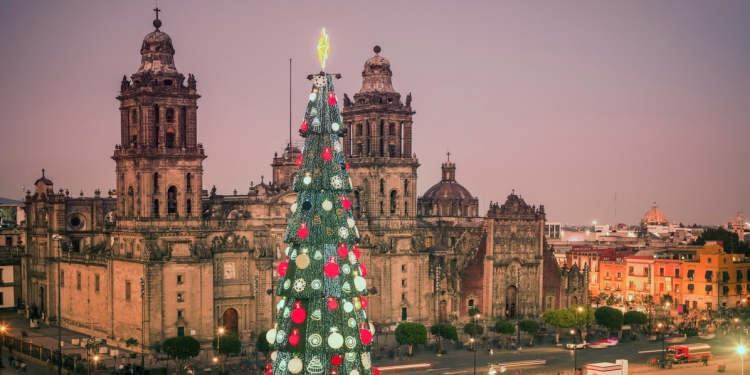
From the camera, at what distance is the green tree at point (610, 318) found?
89875 mm

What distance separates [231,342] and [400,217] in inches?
1021

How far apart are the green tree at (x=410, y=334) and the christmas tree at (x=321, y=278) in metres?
39.7

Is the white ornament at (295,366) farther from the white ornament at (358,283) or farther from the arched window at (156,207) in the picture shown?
the arched window at (156,207)

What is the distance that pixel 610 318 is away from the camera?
89875 mm

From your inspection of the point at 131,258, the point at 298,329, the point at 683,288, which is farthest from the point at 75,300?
the point at 683,288

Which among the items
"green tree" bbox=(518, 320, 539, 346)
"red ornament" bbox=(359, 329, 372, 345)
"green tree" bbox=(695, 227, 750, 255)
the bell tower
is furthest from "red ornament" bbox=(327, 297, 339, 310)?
"green tree" bbox=(695, 227, 750, 255)

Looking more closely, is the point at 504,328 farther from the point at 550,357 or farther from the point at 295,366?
the point at 295,366

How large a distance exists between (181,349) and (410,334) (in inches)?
676

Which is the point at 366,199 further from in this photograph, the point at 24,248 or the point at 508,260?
the point at 24,248

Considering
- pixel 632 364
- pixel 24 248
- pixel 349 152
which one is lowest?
pixel 632 364

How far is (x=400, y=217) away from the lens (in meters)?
95.4

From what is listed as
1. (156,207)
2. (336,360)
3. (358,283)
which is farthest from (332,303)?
(156,207)

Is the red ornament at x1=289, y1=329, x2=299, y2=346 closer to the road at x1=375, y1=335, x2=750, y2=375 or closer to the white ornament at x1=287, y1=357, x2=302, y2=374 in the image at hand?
the white ornament at x1=287, y1=357, x2=302, y2=374

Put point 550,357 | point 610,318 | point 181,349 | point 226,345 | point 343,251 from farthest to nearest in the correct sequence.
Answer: point 610,318, point 550,357, point 226,345, point 181,349, point 343,251
